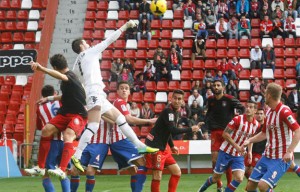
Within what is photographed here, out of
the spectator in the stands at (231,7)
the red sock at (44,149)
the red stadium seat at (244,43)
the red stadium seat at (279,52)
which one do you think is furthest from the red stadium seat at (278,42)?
the red sock at (44,149)

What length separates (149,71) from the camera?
1265 inches

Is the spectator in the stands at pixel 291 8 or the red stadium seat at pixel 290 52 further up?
the spectator in the stands at pixel 291 8

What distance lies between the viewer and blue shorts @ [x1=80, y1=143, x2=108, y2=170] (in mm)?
16141

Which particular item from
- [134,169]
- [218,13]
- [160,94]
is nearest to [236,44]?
[218,13]

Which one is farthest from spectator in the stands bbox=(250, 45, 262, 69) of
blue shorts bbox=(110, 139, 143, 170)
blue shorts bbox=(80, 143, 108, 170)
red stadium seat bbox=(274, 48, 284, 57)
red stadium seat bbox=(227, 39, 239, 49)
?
blue shorts bbox=(110, 139, 143, 170)

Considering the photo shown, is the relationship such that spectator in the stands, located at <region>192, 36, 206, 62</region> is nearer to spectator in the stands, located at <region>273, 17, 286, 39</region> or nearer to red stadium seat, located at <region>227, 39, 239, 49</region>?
red stadium seat, located at <region>227, 39, 239, 49</region>

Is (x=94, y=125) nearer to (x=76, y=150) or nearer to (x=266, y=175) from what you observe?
(x=76, y=150)

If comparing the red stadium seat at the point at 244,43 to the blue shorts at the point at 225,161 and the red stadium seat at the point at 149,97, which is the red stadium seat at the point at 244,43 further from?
the blue shorts at the point at 225,161

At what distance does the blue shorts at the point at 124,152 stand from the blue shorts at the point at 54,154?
3.90 feet

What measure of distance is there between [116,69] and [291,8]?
24.8 feet

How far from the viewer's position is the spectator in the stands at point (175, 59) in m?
32.3

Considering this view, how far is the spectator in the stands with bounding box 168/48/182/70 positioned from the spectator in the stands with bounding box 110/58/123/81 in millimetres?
1816

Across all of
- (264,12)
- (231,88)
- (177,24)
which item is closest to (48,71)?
(231,88)

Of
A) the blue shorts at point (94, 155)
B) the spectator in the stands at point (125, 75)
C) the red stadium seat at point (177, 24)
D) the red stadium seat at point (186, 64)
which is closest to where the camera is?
the blue shorts at point (94, 155)
